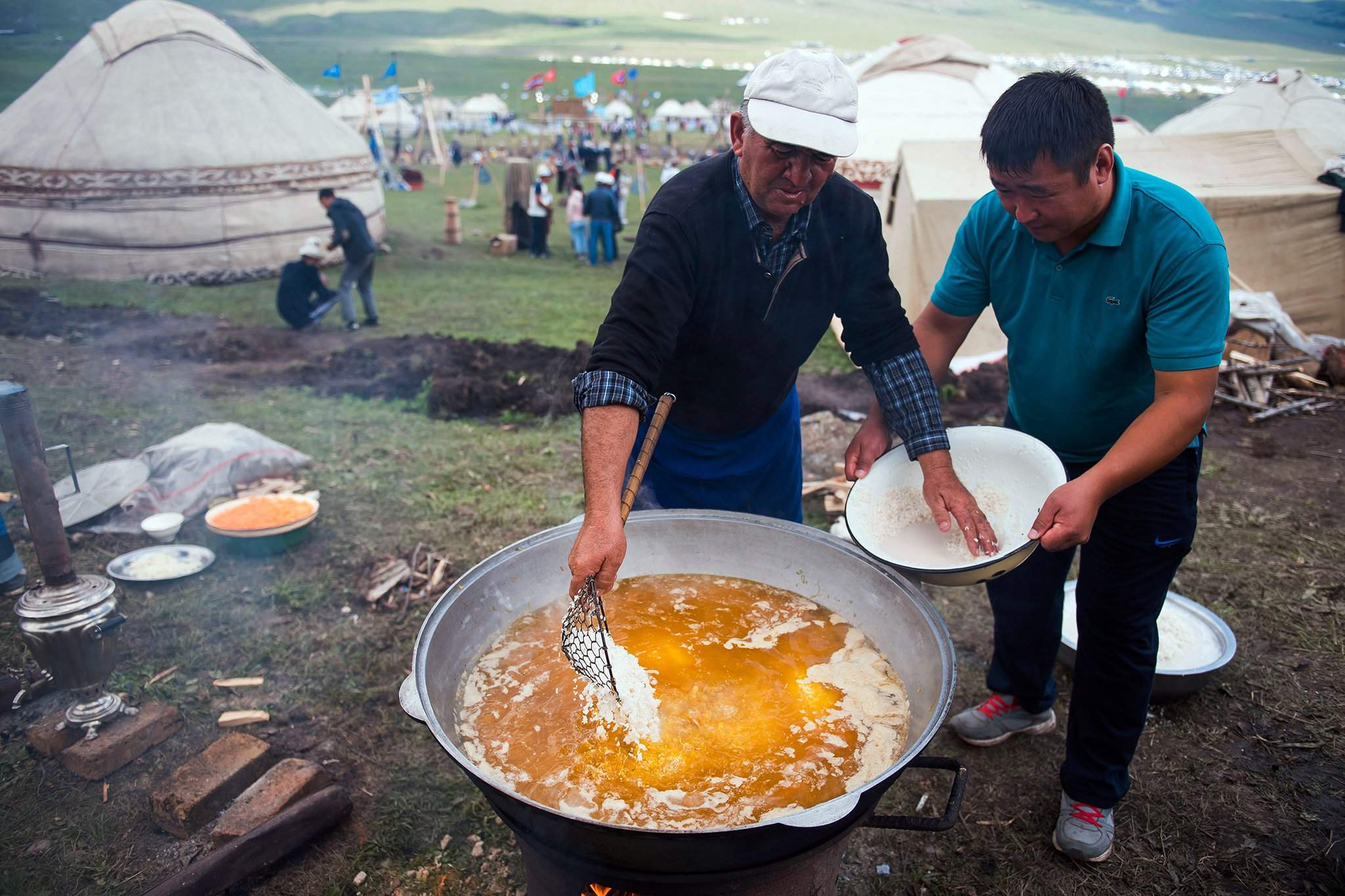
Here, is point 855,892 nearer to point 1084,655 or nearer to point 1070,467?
point 1084,655

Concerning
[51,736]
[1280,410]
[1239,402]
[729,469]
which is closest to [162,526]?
[51,736]

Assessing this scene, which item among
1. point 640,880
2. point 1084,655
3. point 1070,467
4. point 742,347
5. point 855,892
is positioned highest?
point 742,347

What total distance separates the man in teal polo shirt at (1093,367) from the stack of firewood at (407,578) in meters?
2.53

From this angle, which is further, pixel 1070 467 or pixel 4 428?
pixel 4 428

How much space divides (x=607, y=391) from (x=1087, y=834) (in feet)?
6.86

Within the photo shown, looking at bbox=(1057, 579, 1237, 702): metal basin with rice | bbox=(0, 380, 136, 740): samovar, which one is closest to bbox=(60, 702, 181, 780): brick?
bbox=(0, 380, 136, 740): samovar

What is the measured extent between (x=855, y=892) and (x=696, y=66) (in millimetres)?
87070

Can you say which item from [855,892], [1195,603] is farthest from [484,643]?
[1195,603]

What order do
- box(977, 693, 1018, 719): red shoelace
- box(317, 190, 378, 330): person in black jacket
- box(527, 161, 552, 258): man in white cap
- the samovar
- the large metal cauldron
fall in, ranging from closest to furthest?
the large metal cauldron → the samovar → box(977, 693, 1018, 719): red shoelace → box(317, 190, 378, 330): person in black jacket → box(527, 161, 552, 258): man in white cap

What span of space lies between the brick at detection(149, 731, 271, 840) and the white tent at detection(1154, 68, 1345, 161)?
12526mm

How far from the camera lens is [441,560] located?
163 inches

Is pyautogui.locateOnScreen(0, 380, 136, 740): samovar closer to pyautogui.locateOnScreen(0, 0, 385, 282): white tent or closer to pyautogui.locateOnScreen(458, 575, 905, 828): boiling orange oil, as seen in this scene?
pyautogui.locateOnScreen(458, 575, 905, 828): boiling orange oil

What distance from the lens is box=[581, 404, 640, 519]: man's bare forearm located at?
1682 millimetres

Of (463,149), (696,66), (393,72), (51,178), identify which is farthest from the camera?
(696,66)
